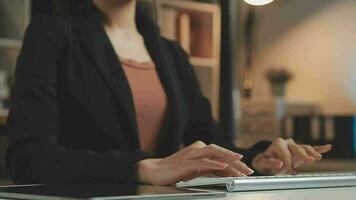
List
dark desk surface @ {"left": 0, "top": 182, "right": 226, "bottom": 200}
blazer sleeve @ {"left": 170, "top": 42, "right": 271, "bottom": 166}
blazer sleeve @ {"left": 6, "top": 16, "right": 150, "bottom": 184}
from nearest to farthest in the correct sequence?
1. dark desk surface @ {"left": 0, "top": 182, "right": 226, "bottom": 200}
2. blazer sleeve @ {"left": 6, "top": 16, "right": 150, "bottom": 184}
3. blazer sleeve @ {"left": 170, "top": 42, "right": 271, "bottom": 166}

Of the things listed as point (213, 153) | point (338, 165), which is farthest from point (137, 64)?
point (338, 165)

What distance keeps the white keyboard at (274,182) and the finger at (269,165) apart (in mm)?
165

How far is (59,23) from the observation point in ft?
3.43

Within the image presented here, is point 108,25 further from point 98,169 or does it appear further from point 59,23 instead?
point 98,169

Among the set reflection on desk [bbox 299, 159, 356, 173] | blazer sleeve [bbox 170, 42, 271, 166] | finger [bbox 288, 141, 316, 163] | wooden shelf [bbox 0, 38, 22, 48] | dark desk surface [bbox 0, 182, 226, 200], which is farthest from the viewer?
reflection on desk [bbox 299, 159, 356, 173]

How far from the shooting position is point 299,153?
929 mm

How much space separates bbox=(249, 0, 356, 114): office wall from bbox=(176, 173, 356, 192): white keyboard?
112 inches

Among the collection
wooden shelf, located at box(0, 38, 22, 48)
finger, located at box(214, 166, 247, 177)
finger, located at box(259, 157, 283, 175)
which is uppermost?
wooden shelf, located at box(0, 38, 22, 48)

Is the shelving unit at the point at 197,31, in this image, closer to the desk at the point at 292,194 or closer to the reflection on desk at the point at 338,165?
the reflection on desk at the point at 338,165

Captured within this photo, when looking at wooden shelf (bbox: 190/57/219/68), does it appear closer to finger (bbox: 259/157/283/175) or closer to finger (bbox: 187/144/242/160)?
finger (bbox: 259/157/283/175)

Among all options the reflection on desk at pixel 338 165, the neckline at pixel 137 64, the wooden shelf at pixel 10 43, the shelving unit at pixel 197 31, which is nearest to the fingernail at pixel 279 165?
the neckline at pixel 137 64

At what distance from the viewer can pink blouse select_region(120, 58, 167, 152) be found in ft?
3.52

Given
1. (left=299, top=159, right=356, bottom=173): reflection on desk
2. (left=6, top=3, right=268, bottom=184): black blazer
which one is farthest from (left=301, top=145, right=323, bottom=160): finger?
(left=299, top=159, right=356, bottom=173): reflection on desk

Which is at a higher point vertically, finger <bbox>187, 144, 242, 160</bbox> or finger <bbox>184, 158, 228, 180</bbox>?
finger <bbox>187, 144, 242, 160</bbox>
